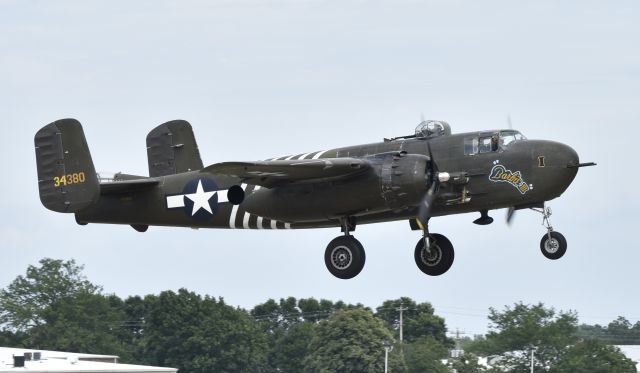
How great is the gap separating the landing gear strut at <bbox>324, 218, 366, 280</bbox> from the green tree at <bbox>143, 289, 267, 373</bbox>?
200 ft

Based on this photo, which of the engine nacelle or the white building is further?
the white building

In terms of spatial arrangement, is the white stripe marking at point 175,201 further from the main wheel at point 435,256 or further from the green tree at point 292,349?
the green tree at point 292,349

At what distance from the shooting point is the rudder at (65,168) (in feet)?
119

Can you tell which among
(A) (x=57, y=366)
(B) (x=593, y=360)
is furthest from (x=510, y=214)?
(B) (x=593, y=360)

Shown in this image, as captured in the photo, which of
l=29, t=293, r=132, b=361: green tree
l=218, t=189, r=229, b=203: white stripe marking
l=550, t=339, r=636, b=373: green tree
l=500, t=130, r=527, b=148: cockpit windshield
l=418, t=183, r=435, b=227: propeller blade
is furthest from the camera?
l=29, t=293, r=132, b=361: green tree

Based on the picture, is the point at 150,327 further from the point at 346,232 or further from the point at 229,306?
the point at 346,232

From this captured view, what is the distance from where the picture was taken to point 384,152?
111 feet

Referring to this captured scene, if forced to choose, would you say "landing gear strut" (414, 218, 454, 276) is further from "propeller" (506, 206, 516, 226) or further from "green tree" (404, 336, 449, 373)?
"green tree" (404, 336, 449, 373)

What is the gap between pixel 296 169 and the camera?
109ft

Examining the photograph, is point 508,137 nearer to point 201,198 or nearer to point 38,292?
point 201,198

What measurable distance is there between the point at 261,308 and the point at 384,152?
288ft

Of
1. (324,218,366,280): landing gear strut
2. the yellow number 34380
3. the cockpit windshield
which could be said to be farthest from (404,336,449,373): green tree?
the cockpit windshield

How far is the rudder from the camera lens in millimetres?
36375

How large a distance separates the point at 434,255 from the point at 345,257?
2.45 m
